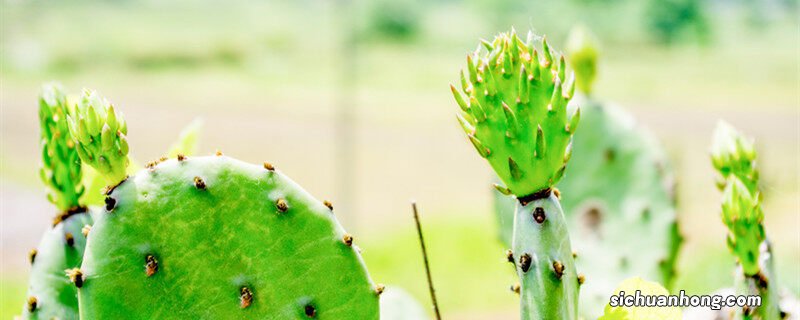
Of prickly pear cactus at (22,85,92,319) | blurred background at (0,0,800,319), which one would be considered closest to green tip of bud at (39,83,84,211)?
prickly pear cactus at (22,85,92,319)

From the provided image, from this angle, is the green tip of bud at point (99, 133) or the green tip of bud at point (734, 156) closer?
the green tip of bud at point (99, 133)

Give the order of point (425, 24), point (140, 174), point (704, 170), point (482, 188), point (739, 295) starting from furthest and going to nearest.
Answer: point (425, 24) → point (482, 188) → point (704, 170) → point (739, 295) → point (140, 174)

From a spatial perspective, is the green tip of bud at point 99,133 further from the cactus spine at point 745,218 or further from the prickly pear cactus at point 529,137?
the cactus spine at point 745,218

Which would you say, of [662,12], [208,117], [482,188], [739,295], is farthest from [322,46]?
[739,295]

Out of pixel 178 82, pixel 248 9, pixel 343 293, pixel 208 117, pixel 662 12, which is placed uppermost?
pixel 248 9

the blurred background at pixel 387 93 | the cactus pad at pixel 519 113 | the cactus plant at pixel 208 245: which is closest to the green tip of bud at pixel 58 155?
the cactus plant at pixel 208 245

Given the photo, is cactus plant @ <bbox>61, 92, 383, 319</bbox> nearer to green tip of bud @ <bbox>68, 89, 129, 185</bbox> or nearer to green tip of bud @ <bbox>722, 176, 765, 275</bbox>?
green tip of bud @ <bbox>68, 89, 129, 185</bbox>

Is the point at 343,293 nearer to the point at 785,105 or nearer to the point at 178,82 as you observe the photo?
the point at 785,105
